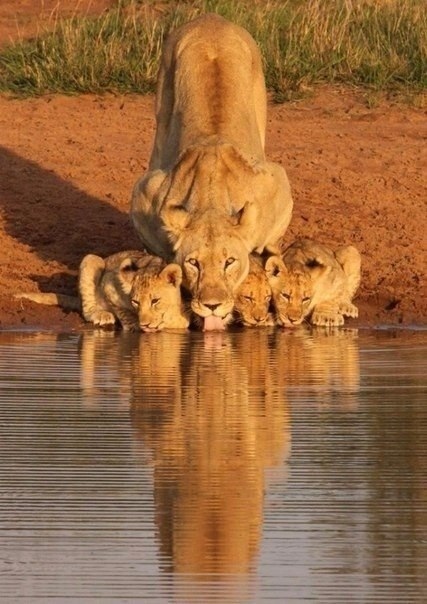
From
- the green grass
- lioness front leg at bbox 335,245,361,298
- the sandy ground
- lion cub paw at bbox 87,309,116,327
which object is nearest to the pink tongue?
lion cub paw at bbox 87,309,116,327

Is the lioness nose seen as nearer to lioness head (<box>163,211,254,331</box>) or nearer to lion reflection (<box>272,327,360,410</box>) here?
lioness head (<box>163,211,254,331</box>)

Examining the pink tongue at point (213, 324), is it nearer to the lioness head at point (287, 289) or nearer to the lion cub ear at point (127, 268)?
the lioness head at point (287, 289)

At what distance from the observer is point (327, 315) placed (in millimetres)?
13242

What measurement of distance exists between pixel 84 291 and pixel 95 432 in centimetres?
414

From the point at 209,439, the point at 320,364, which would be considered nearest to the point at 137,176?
the point at 320,364

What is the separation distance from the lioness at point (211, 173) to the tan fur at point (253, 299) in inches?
4.7

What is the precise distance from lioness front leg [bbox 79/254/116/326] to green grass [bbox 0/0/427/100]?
5768 mm

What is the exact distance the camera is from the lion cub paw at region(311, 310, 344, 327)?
13211 millimetres

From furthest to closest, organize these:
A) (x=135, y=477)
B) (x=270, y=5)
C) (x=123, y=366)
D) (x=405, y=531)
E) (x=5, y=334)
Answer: (x=270, y=5) < (x=5, y=334) < (x=123, y=366) < (x=135, y=477) < (x=405, y=531)

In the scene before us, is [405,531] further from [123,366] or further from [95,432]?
[123,366]

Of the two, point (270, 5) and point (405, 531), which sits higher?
point (405, 531)

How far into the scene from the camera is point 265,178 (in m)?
13.4

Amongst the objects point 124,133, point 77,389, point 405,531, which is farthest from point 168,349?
point 124,133

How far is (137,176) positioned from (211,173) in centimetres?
338
